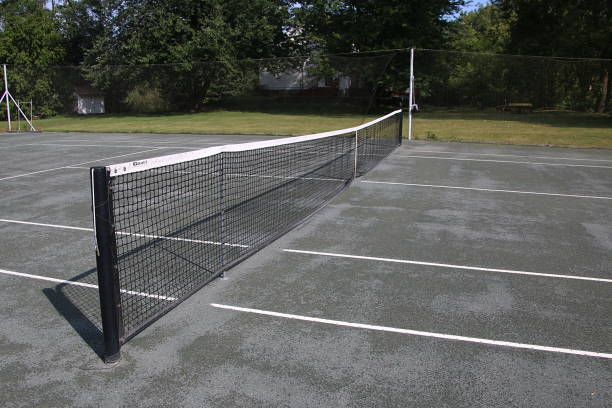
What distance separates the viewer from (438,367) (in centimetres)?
394

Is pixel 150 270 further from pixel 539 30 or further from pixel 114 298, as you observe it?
pixel 539 30

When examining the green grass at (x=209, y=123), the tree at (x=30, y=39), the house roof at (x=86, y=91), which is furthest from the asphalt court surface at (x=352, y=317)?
the tree at (x=30, y=39)

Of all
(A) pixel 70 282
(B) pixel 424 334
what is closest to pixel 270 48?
(A) pixel 70 282

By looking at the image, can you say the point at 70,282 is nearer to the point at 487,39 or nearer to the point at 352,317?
the point at 352,317

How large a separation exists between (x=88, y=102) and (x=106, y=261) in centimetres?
2976

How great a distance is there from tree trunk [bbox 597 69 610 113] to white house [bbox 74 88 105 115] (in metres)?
27.4

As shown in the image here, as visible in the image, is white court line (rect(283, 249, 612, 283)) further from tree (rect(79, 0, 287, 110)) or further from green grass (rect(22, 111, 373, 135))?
tree (rect(79, 0, 287, 110))

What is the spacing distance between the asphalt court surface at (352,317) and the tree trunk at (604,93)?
17577mm

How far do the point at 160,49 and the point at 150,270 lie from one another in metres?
33.3

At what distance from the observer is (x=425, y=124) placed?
89.0 feet

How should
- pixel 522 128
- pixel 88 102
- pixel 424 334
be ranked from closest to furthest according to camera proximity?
pixel 424 334, pixel 522 128, pixel 88 102

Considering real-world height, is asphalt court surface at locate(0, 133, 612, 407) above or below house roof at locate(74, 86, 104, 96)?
below

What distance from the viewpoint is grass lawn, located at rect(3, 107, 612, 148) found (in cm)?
2217

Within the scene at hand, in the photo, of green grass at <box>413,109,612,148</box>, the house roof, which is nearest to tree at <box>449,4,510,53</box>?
green grass at <box>413,109,612,148</box>
